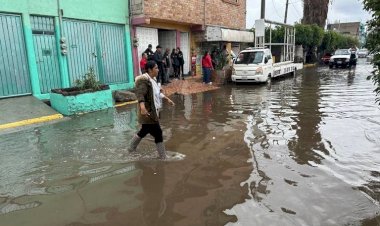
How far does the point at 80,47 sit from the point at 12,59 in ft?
9.41

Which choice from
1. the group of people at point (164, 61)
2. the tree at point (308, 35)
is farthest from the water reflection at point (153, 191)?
the tree at point (308, 35)

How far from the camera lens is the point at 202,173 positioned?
17.6ft

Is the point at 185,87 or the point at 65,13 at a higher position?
the point at 65,13

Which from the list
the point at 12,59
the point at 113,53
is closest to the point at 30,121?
the point at 12,59

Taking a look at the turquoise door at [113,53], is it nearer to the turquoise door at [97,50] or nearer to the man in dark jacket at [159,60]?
the turquoise door at [97,50]

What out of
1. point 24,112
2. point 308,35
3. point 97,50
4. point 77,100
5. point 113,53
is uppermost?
point 308,35

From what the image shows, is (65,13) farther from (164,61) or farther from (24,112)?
(164,61)

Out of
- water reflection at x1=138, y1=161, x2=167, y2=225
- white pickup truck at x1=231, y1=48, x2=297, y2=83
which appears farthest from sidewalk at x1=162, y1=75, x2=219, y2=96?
water reflection at x1=138, y1=161, x2=167, y2=225

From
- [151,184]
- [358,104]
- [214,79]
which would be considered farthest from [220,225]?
[214,79]

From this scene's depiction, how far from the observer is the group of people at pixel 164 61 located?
1501 cm

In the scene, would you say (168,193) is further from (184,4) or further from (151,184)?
(184,4)

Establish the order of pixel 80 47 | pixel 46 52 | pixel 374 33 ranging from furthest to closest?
pixel 80 47 → pixel 46 52 → pixel 374 33

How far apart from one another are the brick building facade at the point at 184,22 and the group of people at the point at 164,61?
1.02 m

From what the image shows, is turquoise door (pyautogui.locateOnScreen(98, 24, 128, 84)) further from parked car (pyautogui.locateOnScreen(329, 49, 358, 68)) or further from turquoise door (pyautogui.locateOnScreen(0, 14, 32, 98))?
parked car (pyautogui.locateOnScreen(329, 49, 358, 68))
